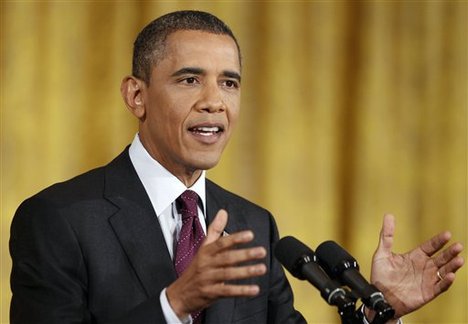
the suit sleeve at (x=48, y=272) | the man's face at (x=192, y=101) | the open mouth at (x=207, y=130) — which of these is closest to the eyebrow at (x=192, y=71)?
A: the man's face at (x=192, y=101)

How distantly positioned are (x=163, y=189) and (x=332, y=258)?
1.70ft

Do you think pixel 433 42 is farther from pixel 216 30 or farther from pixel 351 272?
pixel 351 272

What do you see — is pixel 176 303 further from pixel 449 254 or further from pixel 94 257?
pixel 449 254

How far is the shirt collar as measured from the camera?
1.98 m

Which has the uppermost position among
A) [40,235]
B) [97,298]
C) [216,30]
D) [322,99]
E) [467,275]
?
[216,30]

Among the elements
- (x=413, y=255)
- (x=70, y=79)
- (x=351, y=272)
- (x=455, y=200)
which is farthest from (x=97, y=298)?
(x=455, y=200)

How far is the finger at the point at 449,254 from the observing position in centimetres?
187

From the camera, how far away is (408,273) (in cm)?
192

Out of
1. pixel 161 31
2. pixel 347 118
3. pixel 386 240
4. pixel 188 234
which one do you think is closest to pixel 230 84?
pixel 161 31

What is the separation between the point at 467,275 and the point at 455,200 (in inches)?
9.7

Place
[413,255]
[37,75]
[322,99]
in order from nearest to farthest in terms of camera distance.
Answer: [413,255], [37,75], [322,99]

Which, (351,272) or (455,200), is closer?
(351,272)

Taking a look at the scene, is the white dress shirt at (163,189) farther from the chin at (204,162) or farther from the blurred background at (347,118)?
the blurred background at (347,118)

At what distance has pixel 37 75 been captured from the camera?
9.05ft
